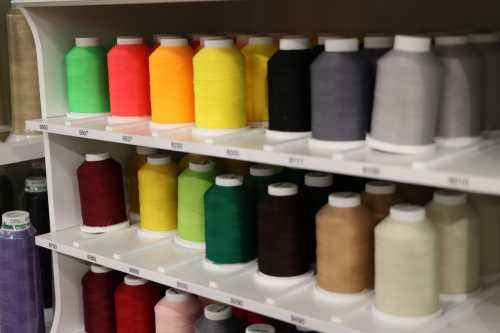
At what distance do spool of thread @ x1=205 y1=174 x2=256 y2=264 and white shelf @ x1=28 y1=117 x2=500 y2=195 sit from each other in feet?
0.47

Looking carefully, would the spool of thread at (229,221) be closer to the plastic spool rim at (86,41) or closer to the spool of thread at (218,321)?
the spool of thread at (218,321)

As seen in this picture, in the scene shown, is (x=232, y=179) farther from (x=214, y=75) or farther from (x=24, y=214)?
(x=24, y=214)

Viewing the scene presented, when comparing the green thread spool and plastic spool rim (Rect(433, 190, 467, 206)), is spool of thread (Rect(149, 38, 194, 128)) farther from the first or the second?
plastic spool rim (Rect(433, 190, 467, 206))

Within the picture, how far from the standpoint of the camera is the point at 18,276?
2.09m

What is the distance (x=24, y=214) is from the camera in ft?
6.88

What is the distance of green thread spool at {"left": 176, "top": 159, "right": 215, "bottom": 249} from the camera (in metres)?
1.89

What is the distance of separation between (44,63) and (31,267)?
61 centimetres

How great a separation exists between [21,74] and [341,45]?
117cm

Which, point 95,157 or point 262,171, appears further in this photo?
point 95,157

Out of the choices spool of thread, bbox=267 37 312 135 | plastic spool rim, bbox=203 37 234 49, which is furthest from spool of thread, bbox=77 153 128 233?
spool of thread, bbox=267 37 312 135

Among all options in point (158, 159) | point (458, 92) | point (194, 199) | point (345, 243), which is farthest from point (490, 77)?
point (158, 159)

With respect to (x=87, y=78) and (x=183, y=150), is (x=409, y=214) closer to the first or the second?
(x=183, y=150)

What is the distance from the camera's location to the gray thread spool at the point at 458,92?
4.52 feet

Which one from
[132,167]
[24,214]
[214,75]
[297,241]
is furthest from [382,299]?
[24,214]
